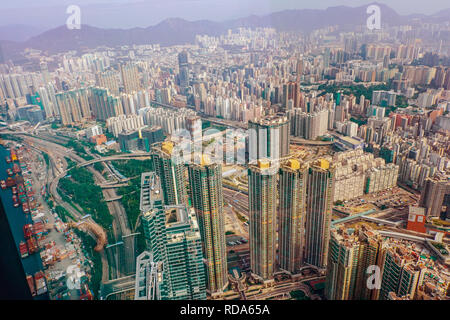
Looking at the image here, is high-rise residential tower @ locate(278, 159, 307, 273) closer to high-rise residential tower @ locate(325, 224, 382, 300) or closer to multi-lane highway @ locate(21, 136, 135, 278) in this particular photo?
high-rise residential tower @ locate(325, 224, 382, 300)

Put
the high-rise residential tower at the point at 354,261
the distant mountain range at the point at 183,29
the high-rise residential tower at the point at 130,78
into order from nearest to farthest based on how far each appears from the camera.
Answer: the high-rise residential tower at the point at 354,261
the distant mountain range at the point at 183,29
the high-rise residential tower at the point at 130,78

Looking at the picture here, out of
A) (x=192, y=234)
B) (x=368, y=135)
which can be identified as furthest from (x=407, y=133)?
(x=192, y=234)

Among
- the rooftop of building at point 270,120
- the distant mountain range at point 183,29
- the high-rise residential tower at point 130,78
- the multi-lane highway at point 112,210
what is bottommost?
the multi-lane highway at point 112,210

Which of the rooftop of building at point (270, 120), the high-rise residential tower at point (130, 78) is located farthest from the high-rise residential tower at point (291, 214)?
the high-rise residential tower at point (130, 78)

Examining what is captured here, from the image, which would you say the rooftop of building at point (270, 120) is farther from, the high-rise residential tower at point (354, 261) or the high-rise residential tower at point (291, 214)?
the high-rise residential tower at point (354, 261)

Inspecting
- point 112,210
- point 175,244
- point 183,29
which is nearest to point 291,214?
point 175,244

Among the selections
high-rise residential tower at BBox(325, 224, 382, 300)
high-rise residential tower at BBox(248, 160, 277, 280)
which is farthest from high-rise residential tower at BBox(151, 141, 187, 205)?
high-rise residential tower at BBox(325, 224, 382, 300)

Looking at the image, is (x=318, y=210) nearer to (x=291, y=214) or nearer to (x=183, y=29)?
(x=291, y=214)
